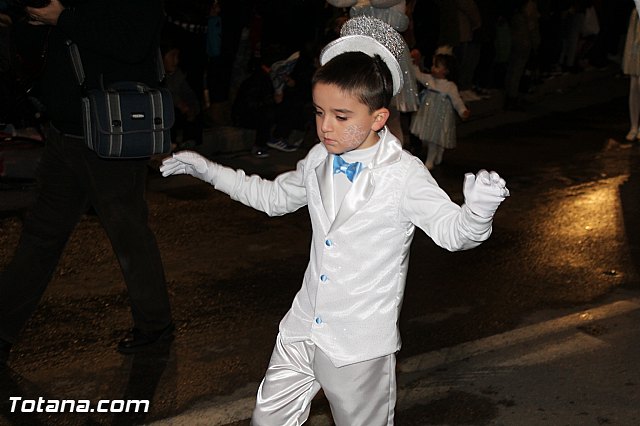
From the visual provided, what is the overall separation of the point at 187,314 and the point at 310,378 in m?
2.29

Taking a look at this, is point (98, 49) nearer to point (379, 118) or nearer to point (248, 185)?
point (248, 185)

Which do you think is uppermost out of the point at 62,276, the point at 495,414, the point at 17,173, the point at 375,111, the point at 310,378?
the point at 375,111

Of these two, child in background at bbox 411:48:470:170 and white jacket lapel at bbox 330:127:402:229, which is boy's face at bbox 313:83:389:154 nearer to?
white jacket lapel at bbox 330:127:402:229

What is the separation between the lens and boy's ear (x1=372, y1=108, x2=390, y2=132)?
364 centimetres

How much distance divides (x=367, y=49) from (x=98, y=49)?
1.58 meters

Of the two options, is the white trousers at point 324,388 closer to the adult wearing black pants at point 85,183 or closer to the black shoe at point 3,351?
the adult wearing black pants at point 85,183

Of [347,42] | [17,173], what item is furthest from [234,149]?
[347,42]

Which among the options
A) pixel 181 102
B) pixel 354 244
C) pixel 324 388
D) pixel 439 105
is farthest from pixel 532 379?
pixel 181 102

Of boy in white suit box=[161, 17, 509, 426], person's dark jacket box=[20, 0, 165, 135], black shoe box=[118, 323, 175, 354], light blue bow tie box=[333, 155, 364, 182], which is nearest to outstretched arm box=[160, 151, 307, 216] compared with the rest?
boy in white suit box=[161, 17, 509, 426]

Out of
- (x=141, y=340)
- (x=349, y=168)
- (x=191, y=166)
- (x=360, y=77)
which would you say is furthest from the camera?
(x=141, y=340)

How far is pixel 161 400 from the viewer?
488 cm

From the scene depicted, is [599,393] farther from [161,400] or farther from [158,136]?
[158,136]

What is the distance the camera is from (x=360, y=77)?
11.7 ft

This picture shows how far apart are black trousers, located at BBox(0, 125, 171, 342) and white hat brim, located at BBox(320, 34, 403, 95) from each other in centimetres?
165
